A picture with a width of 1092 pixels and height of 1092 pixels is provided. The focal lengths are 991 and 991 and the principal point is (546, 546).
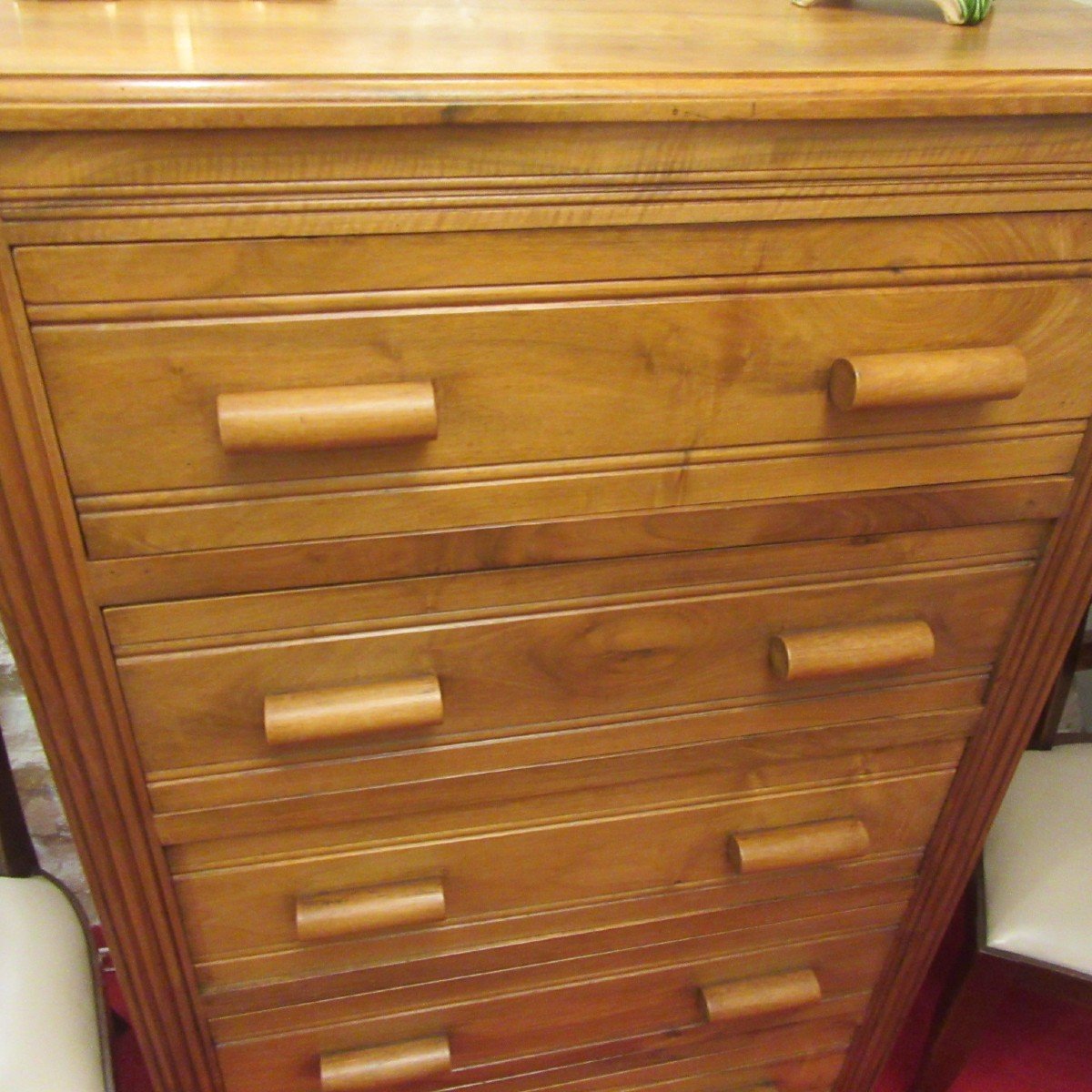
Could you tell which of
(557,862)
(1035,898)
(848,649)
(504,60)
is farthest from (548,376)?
(1035,898)

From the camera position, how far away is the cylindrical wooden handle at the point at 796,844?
0.91 meters

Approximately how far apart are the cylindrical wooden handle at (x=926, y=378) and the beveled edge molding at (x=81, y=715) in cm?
51

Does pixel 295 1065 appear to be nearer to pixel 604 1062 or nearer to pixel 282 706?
pixel 604 1062

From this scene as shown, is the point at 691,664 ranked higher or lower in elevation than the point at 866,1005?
higher

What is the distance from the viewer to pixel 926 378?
26.4 inches

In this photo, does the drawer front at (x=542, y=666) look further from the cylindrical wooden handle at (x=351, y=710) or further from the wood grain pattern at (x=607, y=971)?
the wood grain pattern at (x=607, y=971)

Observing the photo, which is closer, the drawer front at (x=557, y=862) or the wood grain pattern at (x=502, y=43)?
the wood grain pattern at (x=502, y=43)

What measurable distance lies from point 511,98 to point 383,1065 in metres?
0.85

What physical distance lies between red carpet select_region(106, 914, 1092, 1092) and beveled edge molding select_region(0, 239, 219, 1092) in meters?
0.47

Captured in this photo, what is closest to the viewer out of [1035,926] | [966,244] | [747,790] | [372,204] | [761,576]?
[372,204]

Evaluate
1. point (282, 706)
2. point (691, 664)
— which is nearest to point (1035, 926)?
point (691, 664)

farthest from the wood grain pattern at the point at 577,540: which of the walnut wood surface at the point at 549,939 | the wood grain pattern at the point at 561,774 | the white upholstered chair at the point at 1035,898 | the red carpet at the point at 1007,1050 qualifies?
the red carpet at the point at 1007,1050

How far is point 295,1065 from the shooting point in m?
0.95

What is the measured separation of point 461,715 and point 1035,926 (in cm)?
69
